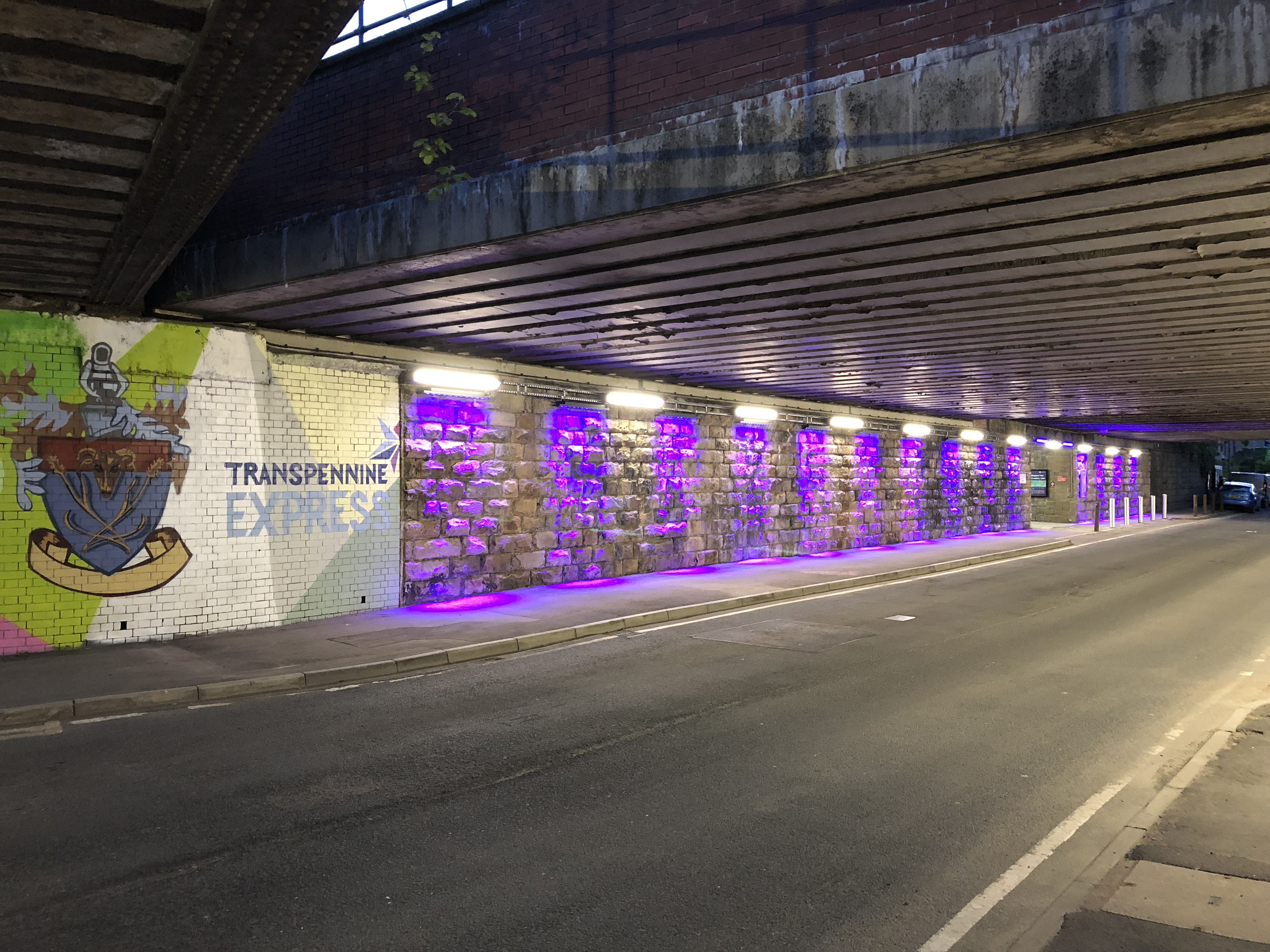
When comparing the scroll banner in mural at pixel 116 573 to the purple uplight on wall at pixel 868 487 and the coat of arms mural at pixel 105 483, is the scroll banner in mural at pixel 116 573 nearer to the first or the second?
the coat of arms mural at pixel 105 483

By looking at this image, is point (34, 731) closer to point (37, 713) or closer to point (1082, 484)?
point (37, 713)

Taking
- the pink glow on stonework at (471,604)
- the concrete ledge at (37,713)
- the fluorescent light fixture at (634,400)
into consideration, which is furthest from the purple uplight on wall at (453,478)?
the concrete ledge at (37,713)

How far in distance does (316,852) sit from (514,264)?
570 cm

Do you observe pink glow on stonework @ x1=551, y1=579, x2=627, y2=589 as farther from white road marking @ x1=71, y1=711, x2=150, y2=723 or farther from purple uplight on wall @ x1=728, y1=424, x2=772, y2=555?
white road marking @ x1=71, y1=711, x2=150, y2=723

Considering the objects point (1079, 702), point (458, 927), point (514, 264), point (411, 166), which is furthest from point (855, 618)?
point (458, 927)

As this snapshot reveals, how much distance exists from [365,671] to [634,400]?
360 inches

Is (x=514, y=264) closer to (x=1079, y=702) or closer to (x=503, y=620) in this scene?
(x=503, y=620)

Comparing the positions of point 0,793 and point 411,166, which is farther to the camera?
point 411,166

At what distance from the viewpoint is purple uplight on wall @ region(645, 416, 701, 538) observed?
17547 mm

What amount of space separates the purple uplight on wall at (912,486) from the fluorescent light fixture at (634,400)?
433 inches

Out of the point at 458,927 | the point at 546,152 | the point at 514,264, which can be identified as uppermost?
the point at 546,152

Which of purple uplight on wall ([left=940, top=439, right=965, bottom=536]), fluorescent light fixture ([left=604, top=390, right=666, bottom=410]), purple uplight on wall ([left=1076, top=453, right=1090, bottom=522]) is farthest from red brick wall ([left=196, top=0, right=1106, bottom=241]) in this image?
purple uplight on wall ([left=1076, top=453, right=1090, bottom=522])

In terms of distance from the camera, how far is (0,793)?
5.45m

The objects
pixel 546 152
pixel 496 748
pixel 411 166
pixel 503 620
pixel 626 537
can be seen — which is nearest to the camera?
pixel 496 748
